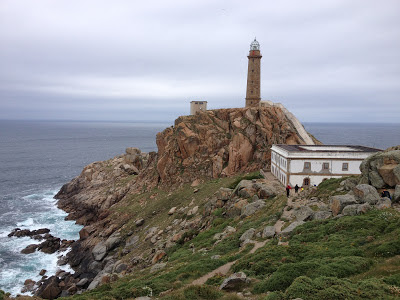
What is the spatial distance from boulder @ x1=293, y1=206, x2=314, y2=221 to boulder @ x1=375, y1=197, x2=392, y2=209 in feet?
15.0

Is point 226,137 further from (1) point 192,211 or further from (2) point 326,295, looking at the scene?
(2) point 326,295

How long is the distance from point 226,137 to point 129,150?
31.9m

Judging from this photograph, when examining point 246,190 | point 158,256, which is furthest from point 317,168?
point 158,256

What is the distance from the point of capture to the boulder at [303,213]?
77.0ft

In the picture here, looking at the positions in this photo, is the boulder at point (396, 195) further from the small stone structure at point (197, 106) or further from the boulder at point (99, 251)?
the small stone structure at point (197, 106)

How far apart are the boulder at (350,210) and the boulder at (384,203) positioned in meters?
1.30

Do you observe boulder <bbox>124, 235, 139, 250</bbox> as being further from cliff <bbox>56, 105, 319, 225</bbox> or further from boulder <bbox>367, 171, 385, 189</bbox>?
boulder <bbox>367, 171, 385, 189</bbox>

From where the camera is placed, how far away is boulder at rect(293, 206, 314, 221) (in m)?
23.5

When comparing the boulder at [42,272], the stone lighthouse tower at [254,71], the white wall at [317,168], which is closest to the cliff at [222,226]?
the boulder at [42,272]

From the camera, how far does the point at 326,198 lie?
89.4 feet

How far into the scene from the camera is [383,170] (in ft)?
78.9

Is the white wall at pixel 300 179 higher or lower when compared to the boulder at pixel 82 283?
higher

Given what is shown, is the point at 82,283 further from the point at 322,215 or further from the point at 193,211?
the point at 322,215

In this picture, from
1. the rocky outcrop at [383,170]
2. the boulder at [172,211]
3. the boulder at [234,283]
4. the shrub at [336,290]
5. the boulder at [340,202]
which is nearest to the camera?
the shrub at [336,290]
